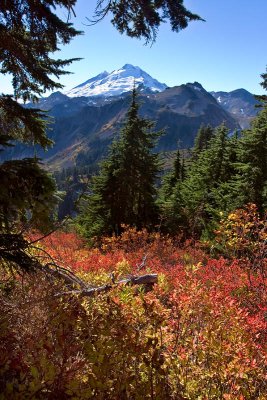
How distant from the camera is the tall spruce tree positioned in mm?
21891

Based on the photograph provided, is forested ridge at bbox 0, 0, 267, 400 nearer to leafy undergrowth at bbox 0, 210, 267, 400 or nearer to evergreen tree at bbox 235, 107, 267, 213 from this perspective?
leafy undergrowth at bbox 0, 210, 267, 400

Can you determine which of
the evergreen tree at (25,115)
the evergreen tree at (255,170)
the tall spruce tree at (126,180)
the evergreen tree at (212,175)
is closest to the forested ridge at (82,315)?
the evergreen tree at (25,115)

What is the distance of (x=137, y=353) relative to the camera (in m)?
3.74

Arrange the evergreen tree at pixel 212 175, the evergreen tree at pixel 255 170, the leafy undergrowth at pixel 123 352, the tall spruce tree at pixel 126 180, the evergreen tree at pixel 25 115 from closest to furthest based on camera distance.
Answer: the leafy undergrowth at pixel 123 352
the evergreen tree at pixel 25 115
the evergreen tree at pixel 255 170
the evergreen tree at pixel 212 175
the tall spruce tree at pixel 126 180

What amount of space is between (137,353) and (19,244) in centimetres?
202

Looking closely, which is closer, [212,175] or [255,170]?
[255,170]

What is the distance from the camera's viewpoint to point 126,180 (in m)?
21.7

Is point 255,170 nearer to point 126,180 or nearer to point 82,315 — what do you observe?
point 126,180

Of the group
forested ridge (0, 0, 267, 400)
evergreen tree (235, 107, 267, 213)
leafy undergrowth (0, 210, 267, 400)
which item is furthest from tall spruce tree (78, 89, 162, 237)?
leafy undergrowth (0, 210, 267, 400)

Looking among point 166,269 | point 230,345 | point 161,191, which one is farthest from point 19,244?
point 161,191

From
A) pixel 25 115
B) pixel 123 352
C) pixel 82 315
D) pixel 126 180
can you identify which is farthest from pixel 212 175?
pixel 123 352

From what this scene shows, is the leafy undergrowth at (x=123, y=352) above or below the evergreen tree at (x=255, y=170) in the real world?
below

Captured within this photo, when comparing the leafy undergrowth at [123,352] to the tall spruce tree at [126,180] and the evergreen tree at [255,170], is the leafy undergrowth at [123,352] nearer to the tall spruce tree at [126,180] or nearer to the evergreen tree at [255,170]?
the evergreen tree at [255,170]

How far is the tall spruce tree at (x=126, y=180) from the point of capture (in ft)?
71.8
